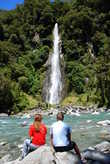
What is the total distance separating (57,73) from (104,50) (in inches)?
300

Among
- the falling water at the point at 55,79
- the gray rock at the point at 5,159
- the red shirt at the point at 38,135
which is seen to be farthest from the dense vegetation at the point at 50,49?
the red shirt at the point at 38,135

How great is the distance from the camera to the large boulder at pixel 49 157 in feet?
25.3

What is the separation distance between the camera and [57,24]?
57969 mm

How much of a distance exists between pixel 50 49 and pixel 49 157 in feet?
156

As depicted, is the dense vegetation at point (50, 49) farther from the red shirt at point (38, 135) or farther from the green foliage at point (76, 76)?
the red shirt at point (38, 135)

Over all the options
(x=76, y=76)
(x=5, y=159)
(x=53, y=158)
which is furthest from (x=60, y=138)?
(x=76, y=76)

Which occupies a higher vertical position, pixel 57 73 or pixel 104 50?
pixel 104 50

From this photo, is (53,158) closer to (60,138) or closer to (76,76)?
(60,138)

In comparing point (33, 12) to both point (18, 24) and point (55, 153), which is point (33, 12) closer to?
point (18, 24)

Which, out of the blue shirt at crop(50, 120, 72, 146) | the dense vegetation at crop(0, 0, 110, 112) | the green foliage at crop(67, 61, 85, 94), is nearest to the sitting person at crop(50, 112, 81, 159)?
the blue shirt at crop(50, 120, 72, 146)

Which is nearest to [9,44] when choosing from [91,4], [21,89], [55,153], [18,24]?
[18,24]

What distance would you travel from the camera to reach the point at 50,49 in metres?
54.9

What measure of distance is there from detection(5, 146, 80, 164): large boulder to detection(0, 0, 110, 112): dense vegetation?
32911mm

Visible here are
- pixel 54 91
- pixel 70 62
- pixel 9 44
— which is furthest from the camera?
pixel 9 44
